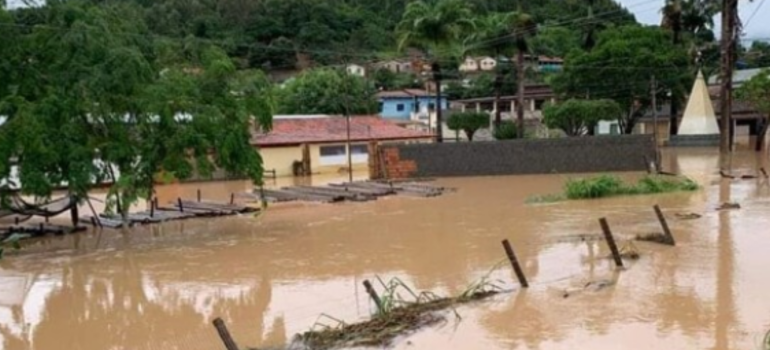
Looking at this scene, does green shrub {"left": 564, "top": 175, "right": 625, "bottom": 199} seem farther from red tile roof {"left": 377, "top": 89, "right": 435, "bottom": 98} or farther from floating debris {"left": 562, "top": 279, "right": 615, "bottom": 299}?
red tile roof {"left": 377, "top": 89, "right": 435, "bottom": 98}

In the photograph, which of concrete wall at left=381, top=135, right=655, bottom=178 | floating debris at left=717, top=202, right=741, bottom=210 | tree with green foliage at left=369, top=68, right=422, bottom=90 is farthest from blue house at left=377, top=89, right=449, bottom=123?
floating debris at left=717, top=202, right=741, bottom=210

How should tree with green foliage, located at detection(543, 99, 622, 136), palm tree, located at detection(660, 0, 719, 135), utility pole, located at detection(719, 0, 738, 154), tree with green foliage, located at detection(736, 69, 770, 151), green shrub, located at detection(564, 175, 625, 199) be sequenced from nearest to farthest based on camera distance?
green shrub, located at detection(564, 175, 625, 199), utility pole, located at detection(719, 0, 738, 154), tree with green foliage, located at detection(736, 69, 770, 151), tree with green foliage, located at detection(543, 99, 622, 136), palm tree, located at detection(660, 0, 719, 135)

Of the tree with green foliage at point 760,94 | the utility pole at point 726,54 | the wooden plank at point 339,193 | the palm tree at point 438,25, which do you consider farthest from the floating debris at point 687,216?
the tree with green foliage at point 760,94

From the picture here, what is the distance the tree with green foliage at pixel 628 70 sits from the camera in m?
42.0

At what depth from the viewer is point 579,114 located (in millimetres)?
38094

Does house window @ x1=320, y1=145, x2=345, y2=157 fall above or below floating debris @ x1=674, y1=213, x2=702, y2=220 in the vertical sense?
above

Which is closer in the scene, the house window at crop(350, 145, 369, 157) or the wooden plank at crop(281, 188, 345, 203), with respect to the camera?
the wooden plank at crop(281, 188, 345, 203)

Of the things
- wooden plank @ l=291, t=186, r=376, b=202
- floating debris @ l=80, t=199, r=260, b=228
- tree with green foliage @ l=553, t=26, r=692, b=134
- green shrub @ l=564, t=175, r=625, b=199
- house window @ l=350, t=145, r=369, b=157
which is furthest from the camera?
tree with green foliage @ l=553, t=26, r=692, b=134

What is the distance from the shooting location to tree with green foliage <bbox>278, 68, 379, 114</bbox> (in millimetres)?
53781

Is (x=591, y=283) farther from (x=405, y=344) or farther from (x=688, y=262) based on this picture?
(x=405, y=344)

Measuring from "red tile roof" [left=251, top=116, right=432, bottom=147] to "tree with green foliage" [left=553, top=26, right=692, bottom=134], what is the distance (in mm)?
9100

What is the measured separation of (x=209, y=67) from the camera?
19031mm

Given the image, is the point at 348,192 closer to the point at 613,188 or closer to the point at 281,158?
the point at 613,188

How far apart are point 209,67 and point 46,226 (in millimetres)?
7222
